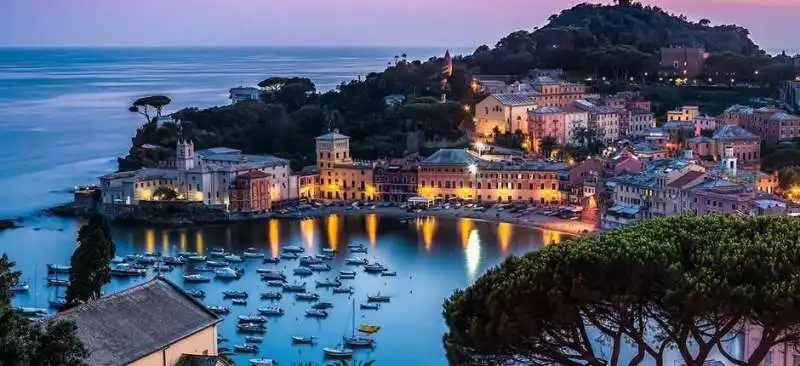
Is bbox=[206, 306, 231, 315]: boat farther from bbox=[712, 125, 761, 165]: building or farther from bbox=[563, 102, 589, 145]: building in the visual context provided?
bbox=[563, 102, 589, 145]: building

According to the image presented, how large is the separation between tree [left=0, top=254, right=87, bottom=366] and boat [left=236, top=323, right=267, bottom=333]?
30.0 feet

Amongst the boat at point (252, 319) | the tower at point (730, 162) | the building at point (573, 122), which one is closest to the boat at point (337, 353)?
the boat at point (252, 319)

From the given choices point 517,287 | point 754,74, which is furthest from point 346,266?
point 754,74

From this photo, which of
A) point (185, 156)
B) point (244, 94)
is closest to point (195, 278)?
point (185, 156)

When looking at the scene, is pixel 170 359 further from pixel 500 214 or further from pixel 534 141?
pixel 534 141

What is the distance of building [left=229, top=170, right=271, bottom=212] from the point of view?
2361 cm

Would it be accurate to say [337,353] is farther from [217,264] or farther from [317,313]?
[217,264]

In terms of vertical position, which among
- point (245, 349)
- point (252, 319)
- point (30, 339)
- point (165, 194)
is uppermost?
point (30, 339)

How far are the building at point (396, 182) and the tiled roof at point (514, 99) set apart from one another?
3812 millimetres

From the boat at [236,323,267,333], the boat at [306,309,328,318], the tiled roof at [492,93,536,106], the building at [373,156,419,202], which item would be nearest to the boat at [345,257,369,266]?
the boat at [306,309,328,318]

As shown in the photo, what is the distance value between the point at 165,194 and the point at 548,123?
9.84 meters

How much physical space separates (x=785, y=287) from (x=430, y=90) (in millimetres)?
27642

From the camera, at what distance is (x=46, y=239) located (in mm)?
20859

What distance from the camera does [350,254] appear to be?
1886 centimetres
